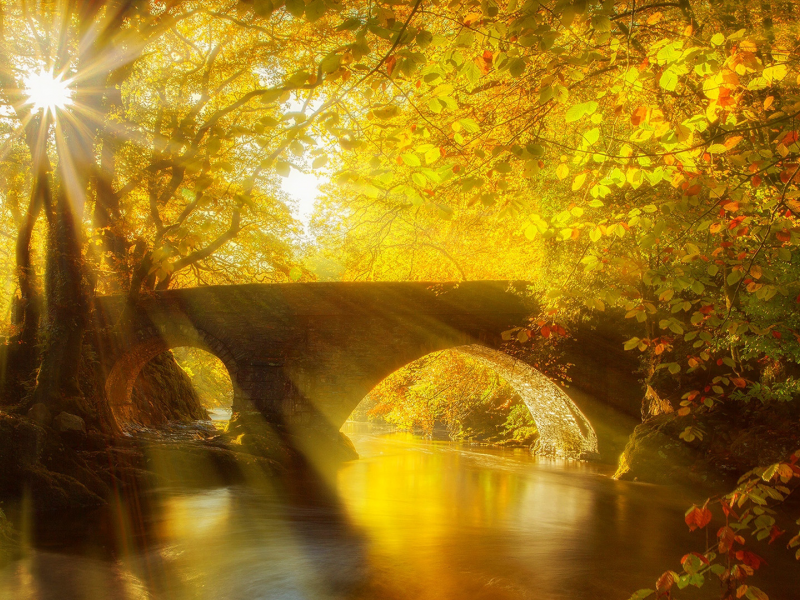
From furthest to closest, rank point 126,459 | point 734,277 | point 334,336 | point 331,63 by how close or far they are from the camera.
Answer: point 334,336, point 126,459, point 734,277, point 331,63

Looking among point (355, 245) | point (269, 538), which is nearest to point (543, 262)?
point (355, 245)

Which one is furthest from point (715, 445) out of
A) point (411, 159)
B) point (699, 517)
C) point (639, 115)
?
point (411, 159)

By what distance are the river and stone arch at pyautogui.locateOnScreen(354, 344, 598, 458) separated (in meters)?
2.83

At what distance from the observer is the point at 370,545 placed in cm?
773

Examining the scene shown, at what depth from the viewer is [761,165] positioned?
301cm

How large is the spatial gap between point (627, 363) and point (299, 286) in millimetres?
8171

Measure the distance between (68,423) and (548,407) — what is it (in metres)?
11.9

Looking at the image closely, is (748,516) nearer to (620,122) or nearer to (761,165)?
(761,165)

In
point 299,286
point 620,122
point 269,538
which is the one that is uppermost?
point 620,122

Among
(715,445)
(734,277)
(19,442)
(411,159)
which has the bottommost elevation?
(715,445)

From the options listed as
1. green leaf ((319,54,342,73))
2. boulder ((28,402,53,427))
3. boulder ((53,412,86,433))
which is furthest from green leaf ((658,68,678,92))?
boulder ((53,412,86,433))

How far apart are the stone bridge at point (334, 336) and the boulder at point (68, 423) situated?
5.56 m

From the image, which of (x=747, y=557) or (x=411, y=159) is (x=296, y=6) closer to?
(x=411, y=159)

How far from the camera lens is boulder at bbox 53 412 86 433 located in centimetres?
842
